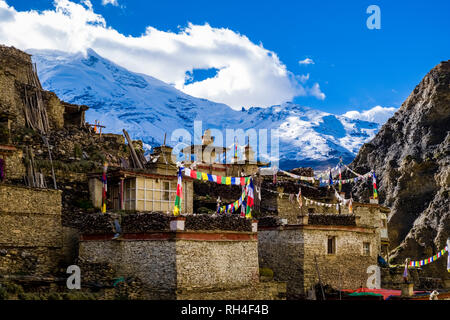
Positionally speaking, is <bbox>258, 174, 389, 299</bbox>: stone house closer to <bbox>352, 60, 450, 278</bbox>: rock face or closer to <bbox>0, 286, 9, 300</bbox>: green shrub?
<bbox>0, 286, 9, 300</bbox>: green shrub

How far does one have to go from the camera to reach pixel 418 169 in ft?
260

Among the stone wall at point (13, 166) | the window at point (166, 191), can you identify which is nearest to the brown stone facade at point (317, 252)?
the window at point (166, 191)

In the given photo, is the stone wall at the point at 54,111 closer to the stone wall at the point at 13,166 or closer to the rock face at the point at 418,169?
the stone wall at the point at 13,166

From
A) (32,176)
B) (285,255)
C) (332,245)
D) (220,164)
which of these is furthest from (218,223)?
(220,164)

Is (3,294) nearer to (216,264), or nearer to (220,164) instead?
(216,264)

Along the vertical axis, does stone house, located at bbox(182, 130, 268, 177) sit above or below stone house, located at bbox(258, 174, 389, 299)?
above

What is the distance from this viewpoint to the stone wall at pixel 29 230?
29641 millimetres

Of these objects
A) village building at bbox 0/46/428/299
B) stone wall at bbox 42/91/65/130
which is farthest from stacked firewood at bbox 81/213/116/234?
stone wall at bbox 42/91/65/130

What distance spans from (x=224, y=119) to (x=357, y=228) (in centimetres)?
16142

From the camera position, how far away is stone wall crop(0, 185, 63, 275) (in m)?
29.6

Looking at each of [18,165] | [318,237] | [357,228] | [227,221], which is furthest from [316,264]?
[18,165]

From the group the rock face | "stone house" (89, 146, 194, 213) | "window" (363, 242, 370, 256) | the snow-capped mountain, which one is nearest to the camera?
"stone house" (89, 146, 194, 213)

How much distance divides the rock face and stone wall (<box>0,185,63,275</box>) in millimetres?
47081
